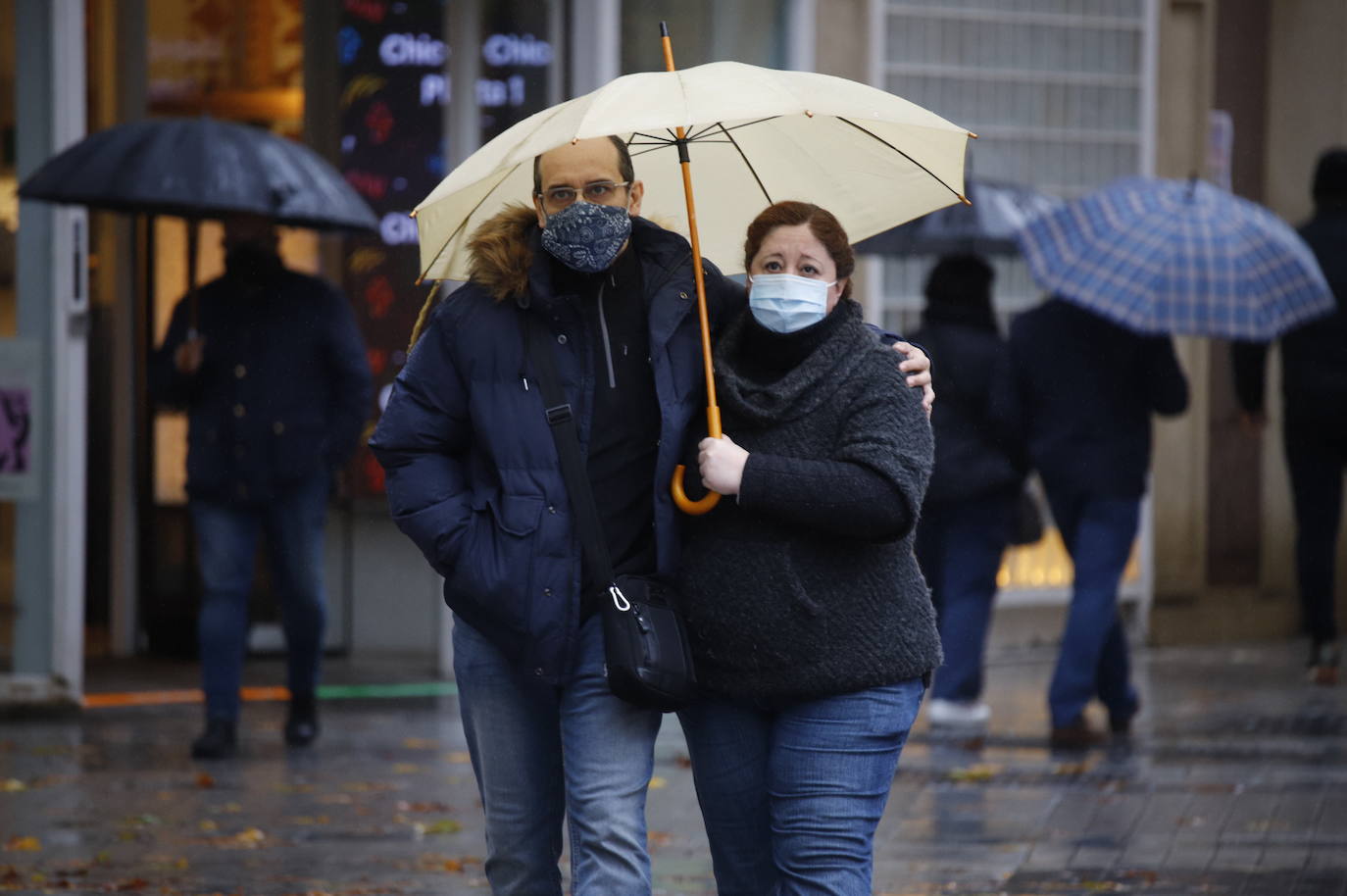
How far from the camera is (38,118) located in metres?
8.67

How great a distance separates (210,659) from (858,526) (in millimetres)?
4352

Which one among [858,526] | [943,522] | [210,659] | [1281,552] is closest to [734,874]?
[858,526]

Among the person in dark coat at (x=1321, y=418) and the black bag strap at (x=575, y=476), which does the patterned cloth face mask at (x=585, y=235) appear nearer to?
the black bag strap at (x=575, y=476)

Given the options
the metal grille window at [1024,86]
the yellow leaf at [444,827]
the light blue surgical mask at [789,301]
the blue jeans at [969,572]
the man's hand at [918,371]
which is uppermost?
the metal grille window at [1024,86]

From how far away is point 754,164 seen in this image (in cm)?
464

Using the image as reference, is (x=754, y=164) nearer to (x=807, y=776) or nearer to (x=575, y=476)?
(x=575, y=476)

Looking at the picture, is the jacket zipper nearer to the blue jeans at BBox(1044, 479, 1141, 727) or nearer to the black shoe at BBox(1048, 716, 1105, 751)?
the blue jeans at BBox(1044, 479, 1141, 727)

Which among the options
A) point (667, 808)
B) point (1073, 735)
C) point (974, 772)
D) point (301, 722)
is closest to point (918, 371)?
point (667, 808)

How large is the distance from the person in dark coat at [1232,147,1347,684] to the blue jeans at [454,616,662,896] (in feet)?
20.3

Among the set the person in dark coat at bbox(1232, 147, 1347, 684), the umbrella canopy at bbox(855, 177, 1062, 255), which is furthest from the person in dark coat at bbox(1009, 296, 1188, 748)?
the person in dark coat at bbox(1232, 147, 1347, 684)

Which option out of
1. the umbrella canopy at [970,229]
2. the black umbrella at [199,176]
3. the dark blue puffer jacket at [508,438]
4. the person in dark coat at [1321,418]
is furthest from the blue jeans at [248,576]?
the person in dark coat at [1321,418]

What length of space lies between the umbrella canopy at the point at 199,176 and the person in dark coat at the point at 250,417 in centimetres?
20

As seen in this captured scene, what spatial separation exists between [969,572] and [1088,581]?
54 centimetres

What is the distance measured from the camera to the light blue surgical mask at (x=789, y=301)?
4.07 meters
